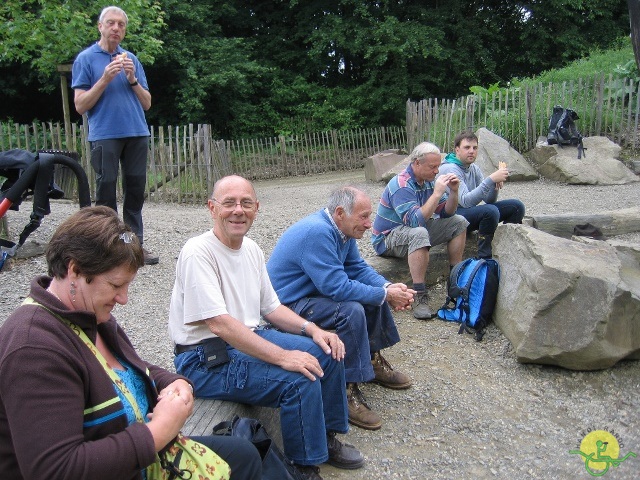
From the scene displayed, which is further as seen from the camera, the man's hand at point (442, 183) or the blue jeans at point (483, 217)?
the blue jeans at point (483, 217)

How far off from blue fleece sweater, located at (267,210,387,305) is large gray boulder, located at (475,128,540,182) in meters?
7.02

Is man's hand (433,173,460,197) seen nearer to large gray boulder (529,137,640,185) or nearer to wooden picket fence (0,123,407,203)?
wooden picket fence (0,123,407,203)

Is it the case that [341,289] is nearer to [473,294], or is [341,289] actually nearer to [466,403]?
[466,403]

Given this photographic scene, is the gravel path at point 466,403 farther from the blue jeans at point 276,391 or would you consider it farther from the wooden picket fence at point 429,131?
the wooden picket fence at point 429,131

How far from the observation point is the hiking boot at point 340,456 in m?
2.94

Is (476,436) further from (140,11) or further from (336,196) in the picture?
(140,11)

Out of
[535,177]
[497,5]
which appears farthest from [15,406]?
[497,5]

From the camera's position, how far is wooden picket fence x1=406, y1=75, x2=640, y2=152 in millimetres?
11734

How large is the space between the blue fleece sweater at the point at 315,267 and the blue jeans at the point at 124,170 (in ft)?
6.50

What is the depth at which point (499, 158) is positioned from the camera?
10.2m

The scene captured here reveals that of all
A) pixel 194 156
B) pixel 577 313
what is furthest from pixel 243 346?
pixel 194 156

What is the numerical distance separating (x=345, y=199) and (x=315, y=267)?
0.41m

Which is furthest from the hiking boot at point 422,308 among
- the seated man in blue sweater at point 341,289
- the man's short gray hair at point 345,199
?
the man's short gray hair at point 345,199

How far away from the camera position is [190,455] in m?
1.85
